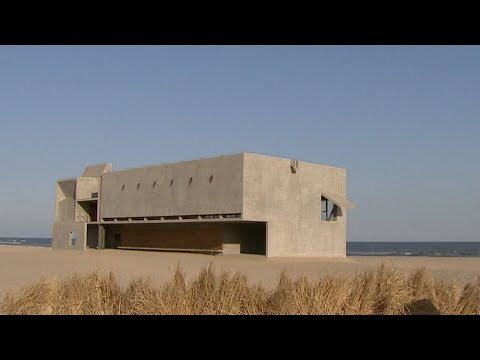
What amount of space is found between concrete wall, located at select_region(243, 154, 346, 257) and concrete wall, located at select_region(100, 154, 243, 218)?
102cm

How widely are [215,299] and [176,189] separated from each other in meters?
26.0

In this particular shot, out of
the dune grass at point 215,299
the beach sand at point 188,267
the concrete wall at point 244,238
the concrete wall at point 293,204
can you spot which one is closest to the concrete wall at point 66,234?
the beach sand at point 188,267

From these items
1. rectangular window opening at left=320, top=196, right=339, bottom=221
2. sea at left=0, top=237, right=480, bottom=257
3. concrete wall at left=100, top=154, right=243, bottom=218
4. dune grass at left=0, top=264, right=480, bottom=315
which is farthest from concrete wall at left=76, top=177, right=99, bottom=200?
sea at left=0, top=237, right=480, bottom=257

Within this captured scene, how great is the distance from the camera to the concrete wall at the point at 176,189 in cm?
3028

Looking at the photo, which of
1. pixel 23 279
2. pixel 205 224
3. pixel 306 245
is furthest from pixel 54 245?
pixel 23 279

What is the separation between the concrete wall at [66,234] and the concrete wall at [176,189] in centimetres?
284

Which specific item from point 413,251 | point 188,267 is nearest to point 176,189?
point 188,267

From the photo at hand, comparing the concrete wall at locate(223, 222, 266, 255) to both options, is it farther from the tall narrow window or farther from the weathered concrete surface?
the tall narrow window

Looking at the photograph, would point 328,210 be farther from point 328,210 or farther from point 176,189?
point 176,189

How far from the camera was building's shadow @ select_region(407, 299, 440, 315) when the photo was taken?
28.5 ft
